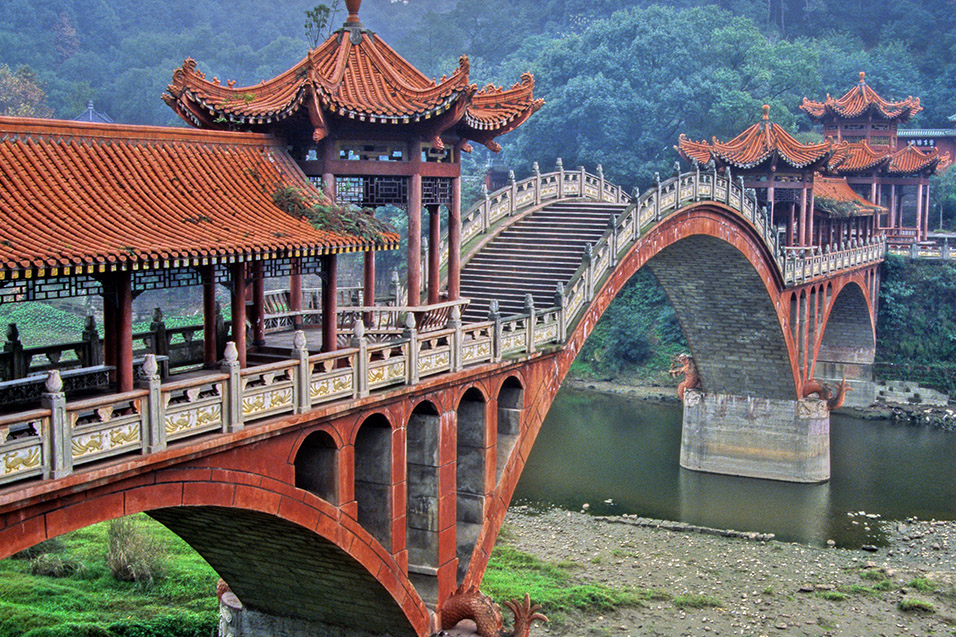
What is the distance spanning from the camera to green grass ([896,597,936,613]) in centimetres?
2888

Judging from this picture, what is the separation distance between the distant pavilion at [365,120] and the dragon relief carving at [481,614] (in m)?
5.52

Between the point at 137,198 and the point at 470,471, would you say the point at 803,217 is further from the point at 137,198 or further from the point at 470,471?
the point at 137,198

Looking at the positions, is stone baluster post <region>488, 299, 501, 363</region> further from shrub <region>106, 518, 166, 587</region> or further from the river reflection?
the river reflection

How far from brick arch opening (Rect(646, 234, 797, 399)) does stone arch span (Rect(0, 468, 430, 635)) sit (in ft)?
74.1

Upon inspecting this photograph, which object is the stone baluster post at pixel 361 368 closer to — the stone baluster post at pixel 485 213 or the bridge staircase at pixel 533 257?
the bridge staircase at pixel 533 257

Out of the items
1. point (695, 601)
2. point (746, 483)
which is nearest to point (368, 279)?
point (695, 601)

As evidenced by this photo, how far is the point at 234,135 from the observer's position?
18359mm

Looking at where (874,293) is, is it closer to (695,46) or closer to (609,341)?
(609,341)

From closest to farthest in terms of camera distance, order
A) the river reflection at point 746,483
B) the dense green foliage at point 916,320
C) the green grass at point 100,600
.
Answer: the green grass at point 100,600
the river reflection at point 746,483
the dense green foliage at point 916,320

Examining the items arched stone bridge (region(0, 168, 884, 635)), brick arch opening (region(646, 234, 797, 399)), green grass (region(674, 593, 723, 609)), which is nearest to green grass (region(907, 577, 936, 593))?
green grass (region(674, 593, 723, 609))

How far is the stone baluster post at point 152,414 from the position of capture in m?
13.6

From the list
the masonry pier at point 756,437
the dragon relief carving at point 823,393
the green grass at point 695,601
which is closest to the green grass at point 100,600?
the green grass at point 695,601

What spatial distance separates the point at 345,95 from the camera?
19.5m

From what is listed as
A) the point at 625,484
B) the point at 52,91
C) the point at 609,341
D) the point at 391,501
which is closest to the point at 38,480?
the point at 391,501
